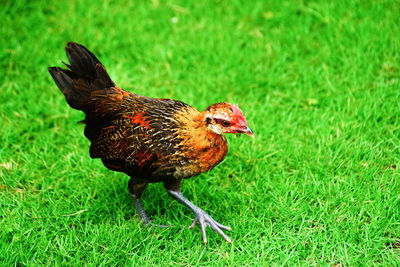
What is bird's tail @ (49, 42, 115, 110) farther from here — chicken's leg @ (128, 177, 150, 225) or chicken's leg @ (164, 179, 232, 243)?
chicken's leg @ (164, 179, 232, 243)

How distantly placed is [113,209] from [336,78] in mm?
3131

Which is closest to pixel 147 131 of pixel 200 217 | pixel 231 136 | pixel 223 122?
pixel 223 122

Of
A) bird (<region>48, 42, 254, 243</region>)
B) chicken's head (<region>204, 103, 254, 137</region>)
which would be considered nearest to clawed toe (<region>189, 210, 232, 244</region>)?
bird (<region>48, 42, 254, 243</region>)

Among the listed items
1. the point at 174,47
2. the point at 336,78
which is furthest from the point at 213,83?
the point at 336,78

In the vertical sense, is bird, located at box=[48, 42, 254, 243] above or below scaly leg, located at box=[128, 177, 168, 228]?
above

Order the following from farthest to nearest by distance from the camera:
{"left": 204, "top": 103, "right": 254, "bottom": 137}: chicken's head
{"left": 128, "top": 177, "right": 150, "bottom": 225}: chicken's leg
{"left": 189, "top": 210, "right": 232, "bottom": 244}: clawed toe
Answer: {"left": 128, "top": 177, "right": 150, "bottom": 225}: chicken's leg → {"left": 189, "top": 210, "right": 232, "bottom": 244}: clawed toe → {"left": 204, "top": 103, "right": 254, "bottom": 137}: chicken's head

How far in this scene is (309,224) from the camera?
3.90 m

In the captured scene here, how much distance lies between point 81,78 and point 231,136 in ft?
5.79

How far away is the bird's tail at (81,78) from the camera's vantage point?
13.1 feet

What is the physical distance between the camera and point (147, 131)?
3646mm

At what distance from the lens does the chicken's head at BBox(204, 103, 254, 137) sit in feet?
11.3

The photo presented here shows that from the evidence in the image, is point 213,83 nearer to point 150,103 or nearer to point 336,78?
point 336,78

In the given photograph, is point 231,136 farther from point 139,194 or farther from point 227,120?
point 227,120

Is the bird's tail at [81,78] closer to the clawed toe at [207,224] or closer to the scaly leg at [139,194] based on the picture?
Result: the scaly leg at [139,194]
